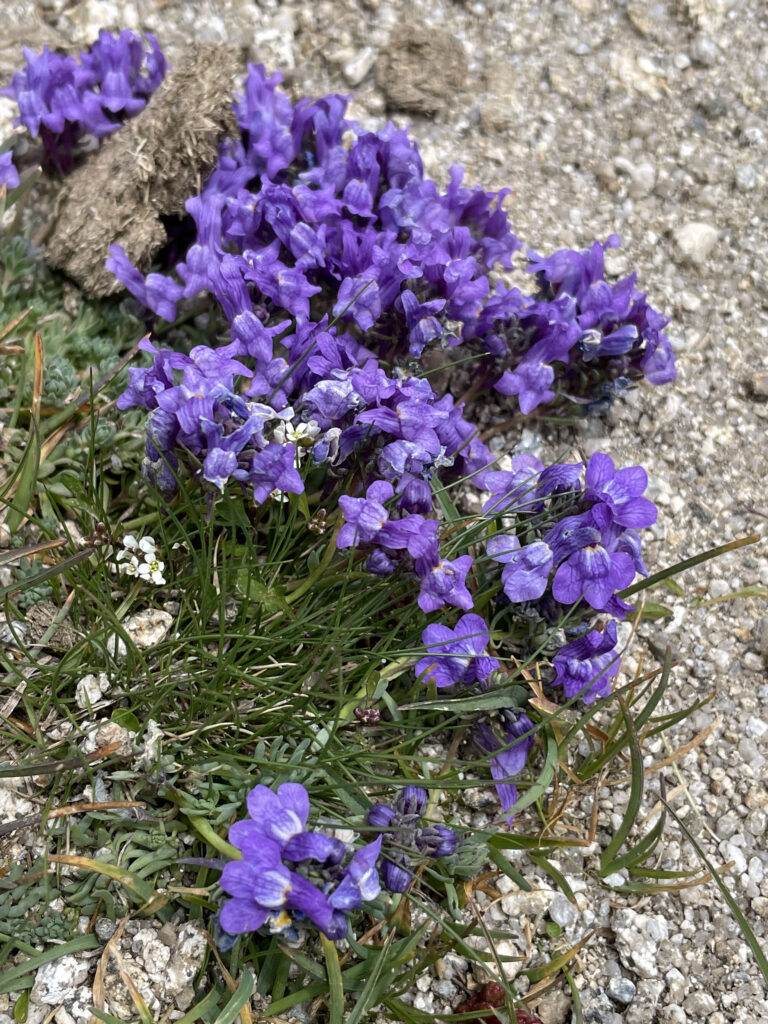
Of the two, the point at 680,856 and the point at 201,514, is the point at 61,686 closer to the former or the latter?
the point at 201,514

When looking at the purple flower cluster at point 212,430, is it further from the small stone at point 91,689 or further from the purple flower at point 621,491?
the purple flower at point 621,491

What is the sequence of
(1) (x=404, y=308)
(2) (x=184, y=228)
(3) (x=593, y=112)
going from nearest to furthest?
1. (1) (x=404, y=308)
2. (2) (x=184, y=228)
3. (3) (x=593, y=112)

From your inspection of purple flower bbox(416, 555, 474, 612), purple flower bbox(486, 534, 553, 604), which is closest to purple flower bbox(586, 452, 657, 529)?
purple flower bbox(486, 534, 553, 604)

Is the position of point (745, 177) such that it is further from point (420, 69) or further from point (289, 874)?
point (289, 874)

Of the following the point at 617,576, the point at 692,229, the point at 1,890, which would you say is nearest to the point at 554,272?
the point at 692,229

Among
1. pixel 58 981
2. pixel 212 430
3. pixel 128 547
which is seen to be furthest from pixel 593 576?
pixel 58 981

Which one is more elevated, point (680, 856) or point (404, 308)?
point (404, 308)

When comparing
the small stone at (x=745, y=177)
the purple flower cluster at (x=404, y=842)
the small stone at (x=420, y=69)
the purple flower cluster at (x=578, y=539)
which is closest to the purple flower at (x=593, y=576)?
the purple flower cluster at (x=578, y=539)
